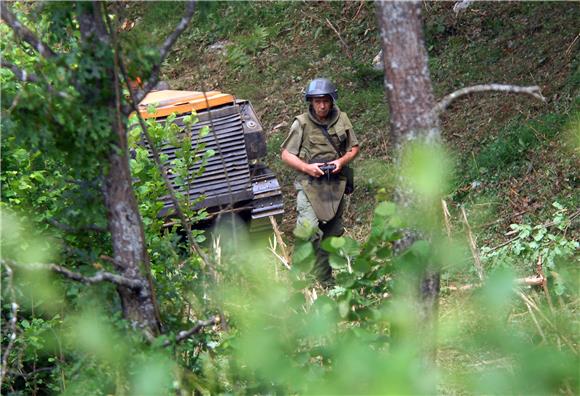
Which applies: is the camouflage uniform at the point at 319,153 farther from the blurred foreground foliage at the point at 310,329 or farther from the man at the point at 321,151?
the blurred foreground foliage at the point at 310,329

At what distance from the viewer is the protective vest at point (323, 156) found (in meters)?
9.04

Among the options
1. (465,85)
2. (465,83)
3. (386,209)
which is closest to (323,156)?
(386,209)

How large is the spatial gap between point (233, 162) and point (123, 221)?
23.2 feet

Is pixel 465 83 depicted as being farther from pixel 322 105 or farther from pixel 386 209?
pixel 386 209

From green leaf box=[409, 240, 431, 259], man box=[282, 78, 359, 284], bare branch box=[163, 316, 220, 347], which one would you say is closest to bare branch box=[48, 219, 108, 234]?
bare branch box=[163, 316, 220, 347]

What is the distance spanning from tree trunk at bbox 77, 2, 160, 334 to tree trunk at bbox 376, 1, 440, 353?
3.79 ft

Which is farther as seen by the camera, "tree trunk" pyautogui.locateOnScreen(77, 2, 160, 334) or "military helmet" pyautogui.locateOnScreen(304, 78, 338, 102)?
"military helmet" pyautogui.locateOnScreen(304, 78, 338, 102)

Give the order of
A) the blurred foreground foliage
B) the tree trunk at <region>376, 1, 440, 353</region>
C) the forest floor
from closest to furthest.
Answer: the blurred foreground foliage, the tree trunk at <region>376, 1, 440, 353</region>, the forest floor

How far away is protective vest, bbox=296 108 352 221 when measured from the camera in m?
9.04

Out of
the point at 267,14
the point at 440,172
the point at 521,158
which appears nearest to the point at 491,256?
the point at 521,158

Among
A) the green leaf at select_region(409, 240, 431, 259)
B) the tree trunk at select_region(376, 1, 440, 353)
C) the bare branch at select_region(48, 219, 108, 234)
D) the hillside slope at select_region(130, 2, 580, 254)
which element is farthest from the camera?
the hillside slope at select_region(130, 2, 580, 254)

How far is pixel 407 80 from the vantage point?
13.5 ft

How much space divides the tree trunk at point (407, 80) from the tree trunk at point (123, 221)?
3.79ft

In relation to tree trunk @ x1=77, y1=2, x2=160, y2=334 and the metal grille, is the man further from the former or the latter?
tree trunk @ x1=77, y1=2, x2=160, y2=334
